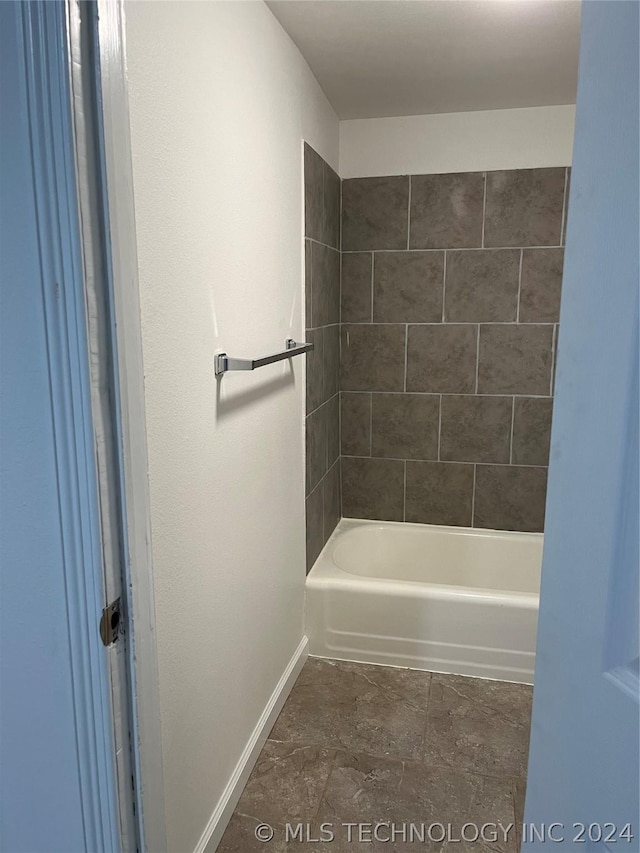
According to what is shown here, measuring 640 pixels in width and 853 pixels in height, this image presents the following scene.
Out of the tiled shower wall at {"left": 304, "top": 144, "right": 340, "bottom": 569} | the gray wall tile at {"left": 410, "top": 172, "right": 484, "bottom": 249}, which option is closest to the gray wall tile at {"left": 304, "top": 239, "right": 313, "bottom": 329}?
the tiled shower wall at {"left": 304, "top": 144, "right": 340, "bottom": 569}

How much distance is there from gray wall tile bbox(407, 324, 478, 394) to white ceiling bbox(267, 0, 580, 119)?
970mm

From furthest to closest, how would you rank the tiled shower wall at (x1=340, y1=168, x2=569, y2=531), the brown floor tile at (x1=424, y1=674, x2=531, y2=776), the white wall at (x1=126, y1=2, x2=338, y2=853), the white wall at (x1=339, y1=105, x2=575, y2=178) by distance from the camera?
the tiled shower wall at (x1=340, y1=168, x2=569, y2=531) < the white wall at (x1=339, y1=105, x2=575, y2=178) < the brown floor tile at (x1=424, y1=674, x2=531, y2=776) < the white wall at (x1=126, y1=2, x2=338, y2=853)

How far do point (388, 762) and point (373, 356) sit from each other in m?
1.78

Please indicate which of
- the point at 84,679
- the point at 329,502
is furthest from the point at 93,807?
the point at 329,502

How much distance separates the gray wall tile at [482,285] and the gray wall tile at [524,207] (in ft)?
0.25

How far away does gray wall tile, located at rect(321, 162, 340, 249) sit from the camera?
2.71m

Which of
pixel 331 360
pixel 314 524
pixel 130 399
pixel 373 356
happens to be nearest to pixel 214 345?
pixel 130 399

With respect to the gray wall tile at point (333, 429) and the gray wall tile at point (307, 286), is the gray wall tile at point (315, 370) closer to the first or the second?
the gray wall tile at point (307, 286)

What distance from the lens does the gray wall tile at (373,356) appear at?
3103mm

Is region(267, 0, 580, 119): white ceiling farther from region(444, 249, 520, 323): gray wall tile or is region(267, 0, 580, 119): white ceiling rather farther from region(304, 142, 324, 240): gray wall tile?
region(444, 249, 520, 323): gray wall tile

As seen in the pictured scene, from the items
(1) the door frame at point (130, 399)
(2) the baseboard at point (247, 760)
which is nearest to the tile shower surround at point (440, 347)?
(2) the baseboard at point (247, 760)

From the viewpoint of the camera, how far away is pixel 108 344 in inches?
32.4

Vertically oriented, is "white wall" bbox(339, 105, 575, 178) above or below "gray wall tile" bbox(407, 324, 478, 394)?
above

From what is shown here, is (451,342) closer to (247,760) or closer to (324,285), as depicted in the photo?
(324,285)
